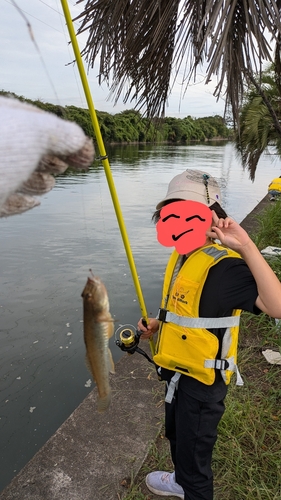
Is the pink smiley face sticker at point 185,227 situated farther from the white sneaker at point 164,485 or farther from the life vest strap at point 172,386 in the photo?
the white sneaker at point 164,485

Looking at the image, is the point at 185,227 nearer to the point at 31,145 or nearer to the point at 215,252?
the point at 215,252

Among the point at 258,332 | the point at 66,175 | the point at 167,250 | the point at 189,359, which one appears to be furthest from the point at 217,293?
the point at 66,175

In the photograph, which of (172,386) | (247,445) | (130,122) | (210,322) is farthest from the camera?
(130,122)

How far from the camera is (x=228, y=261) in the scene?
1.82m

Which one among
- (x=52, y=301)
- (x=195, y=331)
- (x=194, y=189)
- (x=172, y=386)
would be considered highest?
(x=194, y=189)

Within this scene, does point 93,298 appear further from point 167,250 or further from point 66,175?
point 66,175

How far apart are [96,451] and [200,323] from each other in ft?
4.75

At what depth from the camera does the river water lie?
11.8 feet

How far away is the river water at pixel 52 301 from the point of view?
361 centimetres

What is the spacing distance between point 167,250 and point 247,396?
569cm

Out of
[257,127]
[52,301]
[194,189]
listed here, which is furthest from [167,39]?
[257,127]

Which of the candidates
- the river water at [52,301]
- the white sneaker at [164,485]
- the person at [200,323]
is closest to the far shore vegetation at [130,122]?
the person at [200,323]

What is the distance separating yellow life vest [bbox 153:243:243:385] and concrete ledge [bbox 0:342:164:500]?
99 centimetres

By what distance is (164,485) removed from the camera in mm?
2176
